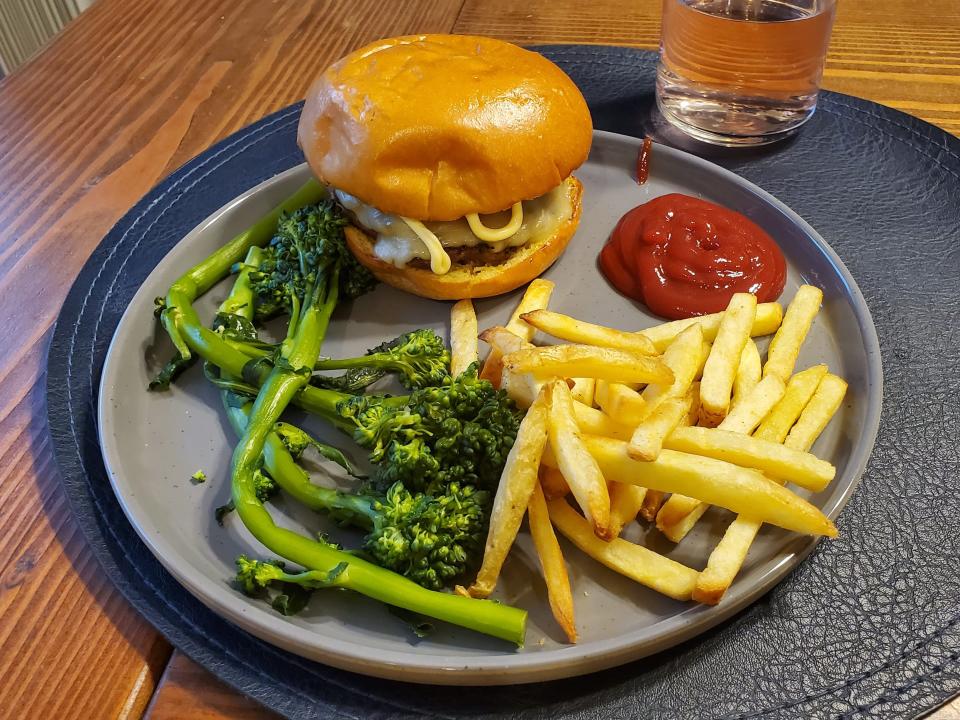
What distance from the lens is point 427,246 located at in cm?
251

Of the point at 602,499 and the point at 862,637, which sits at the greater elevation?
the point at 602,499

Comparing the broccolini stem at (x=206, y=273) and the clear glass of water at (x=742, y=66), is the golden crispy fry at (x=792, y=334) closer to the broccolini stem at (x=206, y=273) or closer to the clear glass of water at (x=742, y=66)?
the clear glass of water at (x=742, y=66)

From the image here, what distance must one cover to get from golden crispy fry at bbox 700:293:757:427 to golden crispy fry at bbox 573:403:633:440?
25cm

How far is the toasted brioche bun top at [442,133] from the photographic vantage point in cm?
241

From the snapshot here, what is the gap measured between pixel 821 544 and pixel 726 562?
0.47 metres

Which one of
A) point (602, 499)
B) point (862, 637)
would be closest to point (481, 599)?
point (602, 499)

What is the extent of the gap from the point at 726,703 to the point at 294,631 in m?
0.97

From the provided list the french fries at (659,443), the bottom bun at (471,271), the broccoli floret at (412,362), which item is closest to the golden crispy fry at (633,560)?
the french fries at (659,443)

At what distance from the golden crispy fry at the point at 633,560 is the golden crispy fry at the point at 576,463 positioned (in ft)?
0.50

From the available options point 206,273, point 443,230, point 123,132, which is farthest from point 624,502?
point 123,132

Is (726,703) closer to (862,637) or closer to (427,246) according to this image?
(862,637)

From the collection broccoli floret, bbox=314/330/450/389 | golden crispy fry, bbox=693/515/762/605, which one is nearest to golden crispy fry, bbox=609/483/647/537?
golden crispy fry, bbox=693/515/762/605

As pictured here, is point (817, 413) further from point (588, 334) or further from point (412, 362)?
point (412, 362)

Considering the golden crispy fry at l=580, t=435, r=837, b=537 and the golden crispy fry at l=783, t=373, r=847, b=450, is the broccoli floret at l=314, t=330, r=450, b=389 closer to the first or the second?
the golden crispy fry at l=580, t=435, r=837, b=537
